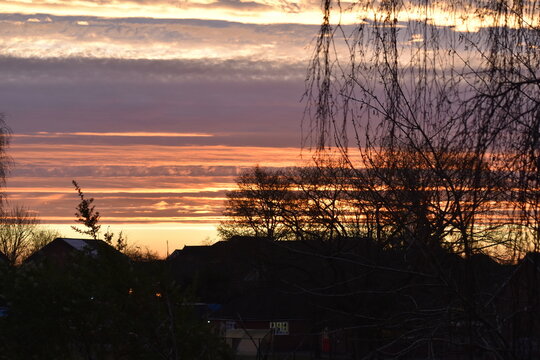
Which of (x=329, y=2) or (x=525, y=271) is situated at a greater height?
(x=329, y=2)

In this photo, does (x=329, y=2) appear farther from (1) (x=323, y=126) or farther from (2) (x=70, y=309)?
(2) (x=70, y=309)

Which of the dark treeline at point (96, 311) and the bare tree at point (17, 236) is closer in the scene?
the dark treeline at point (96, 311)

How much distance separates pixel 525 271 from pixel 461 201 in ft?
1.60

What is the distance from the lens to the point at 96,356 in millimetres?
9383

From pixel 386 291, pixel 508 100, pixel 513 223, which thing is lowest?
pixel 386 291

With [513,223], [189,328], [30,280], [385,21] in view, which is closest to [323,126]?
[385,21]

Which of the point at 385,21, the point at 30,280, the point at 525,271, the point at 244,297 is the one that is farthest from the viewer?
the point at 244,297

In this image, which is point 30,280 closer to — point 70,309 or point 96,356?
point 70,309

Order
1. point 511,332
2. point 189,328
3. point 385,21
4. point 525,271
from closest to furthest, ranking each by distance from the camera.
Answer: point 525,271
point 511,332
point 385,21
point 189,328

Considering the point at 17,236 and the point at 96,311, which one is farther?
the point at 17,236

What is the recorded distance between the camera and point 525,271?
364 cm

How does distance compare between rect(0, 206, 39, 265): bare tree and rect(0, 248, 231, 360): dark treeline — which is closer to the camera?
rect(0, 248, 231, 360): dark treeline

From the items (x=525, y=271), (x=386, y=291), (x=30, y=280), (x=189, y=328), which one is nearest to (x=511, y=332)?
(x=525, y=271)

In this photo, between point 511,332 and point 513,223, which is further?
point 511,332
